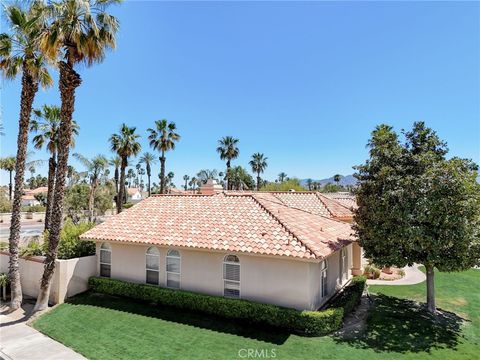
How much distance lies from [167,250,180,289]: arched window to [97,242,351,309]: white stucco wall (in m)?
0.27

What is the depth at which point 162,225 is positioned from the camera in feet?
59.7

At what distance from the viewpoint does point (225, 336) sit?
12836 mm

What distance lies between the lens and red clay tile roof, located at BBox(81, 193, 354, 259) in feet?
47.6

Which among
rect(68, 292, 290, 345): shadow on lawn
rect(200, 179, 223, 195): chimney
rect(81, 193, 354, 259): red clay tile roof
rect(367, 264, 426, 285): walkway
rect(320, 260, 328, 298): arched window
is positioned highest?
rect(200, 179, 223, 195): chimney

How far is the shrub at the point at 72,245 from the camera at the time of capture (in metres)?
19.3

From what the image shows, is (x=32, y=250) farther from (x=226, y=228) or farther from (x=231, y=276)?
(x=231, y=276)

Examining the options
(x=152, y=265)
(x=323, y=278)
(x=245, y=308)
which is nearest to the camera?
(x=245, y=308)

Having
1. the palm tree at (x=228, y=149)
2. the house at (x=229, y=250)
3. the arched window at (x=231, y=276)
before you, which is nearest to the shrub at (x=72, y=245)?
the house at (x=229, y=250)

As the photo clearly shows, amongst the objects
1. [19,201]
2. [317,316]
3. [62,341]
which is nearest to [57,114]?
[19,201]

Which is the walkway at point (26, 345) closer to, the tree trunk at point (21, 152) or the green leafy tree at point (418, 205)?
the tree trunk at point (21, 152)

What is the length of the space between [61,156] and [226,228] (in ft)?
27.6

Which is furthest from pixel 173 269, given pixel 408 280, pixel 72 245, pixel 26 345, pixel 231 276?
pixel 408 280

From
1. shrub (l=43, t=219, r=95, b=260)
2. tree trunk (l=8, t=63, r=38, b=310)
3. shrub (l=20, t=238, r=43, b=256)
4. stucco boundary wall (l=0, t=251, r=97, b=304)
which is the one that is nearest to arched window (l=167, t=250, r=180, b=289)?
stucco boundary wall (l=0, t=251, r=97, b=304)

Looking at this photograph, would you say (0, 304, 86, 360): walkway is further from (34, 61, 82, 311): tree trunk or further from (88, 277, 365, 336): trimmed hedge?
(88, 277, 365, 336): trimmed hedge
